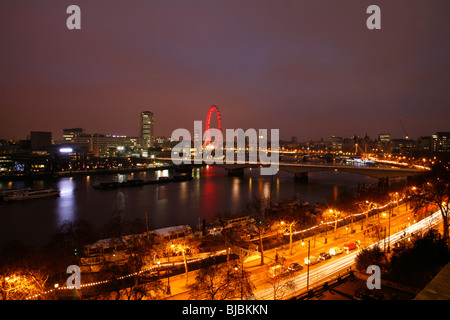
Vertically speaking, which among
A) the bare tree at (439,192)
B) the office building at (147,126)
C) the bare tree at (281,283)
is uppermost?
the office building at (147,126)

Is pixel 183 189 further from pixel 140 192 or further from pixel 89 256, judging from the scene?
pixel 89 256

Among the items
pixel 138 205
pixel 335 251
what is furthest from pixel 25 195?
pixel 335 251

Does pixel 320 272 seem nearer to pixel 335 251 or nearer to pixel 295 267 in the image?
pixel 295 267

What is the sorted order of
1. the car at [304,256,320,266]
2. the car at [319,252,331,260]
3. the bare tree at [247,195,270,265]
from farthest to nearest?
the bare tree at [247,195,270,265], the car at [319,252,331,260], the car at [304,256,320,266]

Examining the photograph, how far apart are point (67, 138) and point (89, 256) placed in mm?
59490

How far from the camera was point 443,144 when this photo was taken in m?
41.5

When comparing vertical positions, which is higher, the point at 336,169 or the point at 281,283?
the point at 336,169

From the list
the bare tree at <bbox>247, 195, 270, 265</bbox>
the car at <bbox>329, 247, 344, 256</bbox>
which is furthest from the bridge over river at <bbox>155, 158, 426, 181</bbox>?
the car at <bbox>329, 247, 344, 256</bbox>

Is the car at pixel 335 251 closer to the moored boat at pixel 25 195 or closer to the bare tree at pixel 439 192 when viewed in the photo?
the bare tree at pixel 439 192

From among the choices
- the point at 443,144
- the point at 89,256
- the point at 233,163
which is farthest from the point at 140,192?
the point at 443,144

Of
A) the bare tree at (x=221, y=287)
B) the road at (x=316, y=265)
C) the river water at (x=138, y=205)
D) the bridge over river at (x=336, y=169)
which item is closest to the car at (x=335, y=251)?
the road at (x=316, y=265)

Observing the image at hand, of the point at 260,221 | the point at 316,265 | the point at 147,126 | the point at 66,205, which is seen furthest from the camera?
the point at 147,126

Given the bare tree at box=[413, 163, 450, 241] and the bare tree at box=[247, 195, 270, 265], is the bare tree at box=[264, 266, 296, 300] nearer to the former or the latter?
the bare tree at box=[247, 195, 270, 265]
